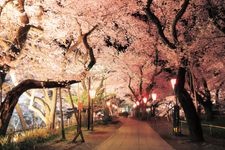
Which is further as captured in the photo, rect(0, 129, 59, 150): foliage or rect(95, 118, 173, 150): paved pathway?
rect(95, 118, 173, 150): paved pathway

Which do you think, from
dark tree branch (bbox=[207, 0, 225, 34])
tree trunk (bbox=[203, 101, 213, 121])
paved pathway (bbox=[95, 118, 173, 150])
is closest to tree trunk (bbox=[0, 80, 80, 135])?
paved pathway (bbox=[95, 118, 173, 150])

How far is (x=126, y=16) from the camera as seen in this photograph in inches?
1182

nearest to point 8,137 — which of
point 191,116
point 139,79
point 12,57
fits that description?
point 12,57

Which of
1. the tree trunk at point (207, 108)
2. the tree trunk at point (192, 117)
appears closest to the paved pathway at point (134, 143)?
the tree trunk at point (192, 117)

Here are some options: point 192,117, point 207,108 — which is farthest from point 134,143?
point 207,108

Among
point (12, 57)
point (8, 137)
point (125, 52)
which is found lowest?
point (8, 137)

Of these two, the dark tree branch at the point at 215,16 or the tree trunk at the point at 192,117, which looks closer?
the dark tree branch at the point at 215,16

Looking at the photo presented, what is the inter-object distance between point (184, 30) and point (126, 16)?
486 cm

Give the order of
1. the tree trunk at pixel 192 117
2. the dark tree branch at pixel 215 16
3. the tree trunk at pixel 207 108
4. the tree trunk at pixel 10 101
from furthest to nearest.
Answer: the tree trunk at pixel 207 108
the tree trunk at pixel 192 117
the dark tree branch at pixel 215 16
the tree trunk at pixel 10 101

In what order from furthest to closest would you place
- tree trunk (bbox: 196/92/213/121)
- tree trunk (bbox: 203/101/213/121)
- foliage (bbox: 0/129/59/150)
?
1. tree trunk (bbox: 196/92/213/121)
2. tree trunk (bbox: 203/101/213/121)
3. foliage (bbox: 0/129/59/150)

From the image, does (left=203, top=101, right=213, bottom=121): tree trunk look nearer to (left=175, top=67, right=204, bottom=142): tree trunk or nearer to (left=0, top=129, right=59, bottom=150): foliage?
(left=175, top=67, right=204, bottom=142): tree trunk

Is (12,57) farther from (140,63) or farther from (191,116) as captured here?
(140,63)

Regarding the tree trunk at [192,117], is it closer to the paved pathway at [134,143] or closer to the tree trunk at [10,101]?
the paved pathway at [134,143]

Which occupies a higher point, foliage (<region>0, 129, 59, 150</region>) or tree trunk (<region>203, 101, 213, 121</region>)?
tree trunk (<region>203, 101, 213, 121</region>)
